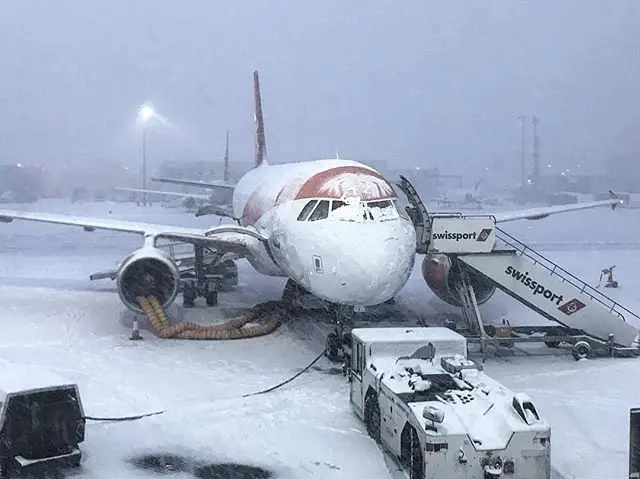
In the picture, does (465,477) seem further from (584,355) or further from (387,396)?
(584,355)

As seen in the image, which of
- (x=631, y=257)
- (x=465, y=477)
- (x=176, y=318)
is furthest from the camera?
(x=631, y=257)

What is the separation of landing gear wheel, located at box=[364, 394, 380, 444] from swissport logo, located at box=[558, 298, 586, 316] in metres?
7.73

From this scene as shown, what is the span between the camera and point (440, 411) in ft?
32.6

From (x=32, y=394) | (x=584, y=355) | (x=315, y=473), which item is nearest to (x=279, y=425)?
(x=315, y=473)

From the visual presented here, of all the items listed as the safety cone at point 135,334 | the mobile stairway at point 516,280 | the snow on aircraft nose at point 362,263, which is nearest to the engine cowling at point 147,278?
the safety cone at point 135,334

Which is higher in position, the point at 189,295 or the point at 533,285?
the point at 533,285

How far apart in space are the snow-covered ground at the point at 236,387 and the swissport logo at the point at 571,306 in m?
1.09

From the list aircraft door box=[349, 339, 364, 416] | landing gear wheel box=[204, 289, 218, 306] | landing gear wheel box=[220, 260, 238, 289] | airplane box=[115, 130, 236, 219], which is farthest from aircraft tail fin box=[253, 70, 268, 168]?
aircraft door box=[349, 339, 364, 416]

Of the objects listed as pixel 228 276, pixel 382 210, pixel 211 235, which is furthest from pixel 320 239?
pixel 228 276

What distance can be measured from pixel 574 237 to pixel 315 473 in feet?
139

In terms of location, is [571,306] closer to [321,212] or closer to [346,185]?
[346,185]

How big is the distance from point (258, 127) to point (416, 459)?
24.5m

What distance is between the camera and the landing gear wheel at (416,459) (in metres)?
9.92

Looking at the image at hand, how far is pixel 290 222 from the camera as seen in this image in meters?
17.5
